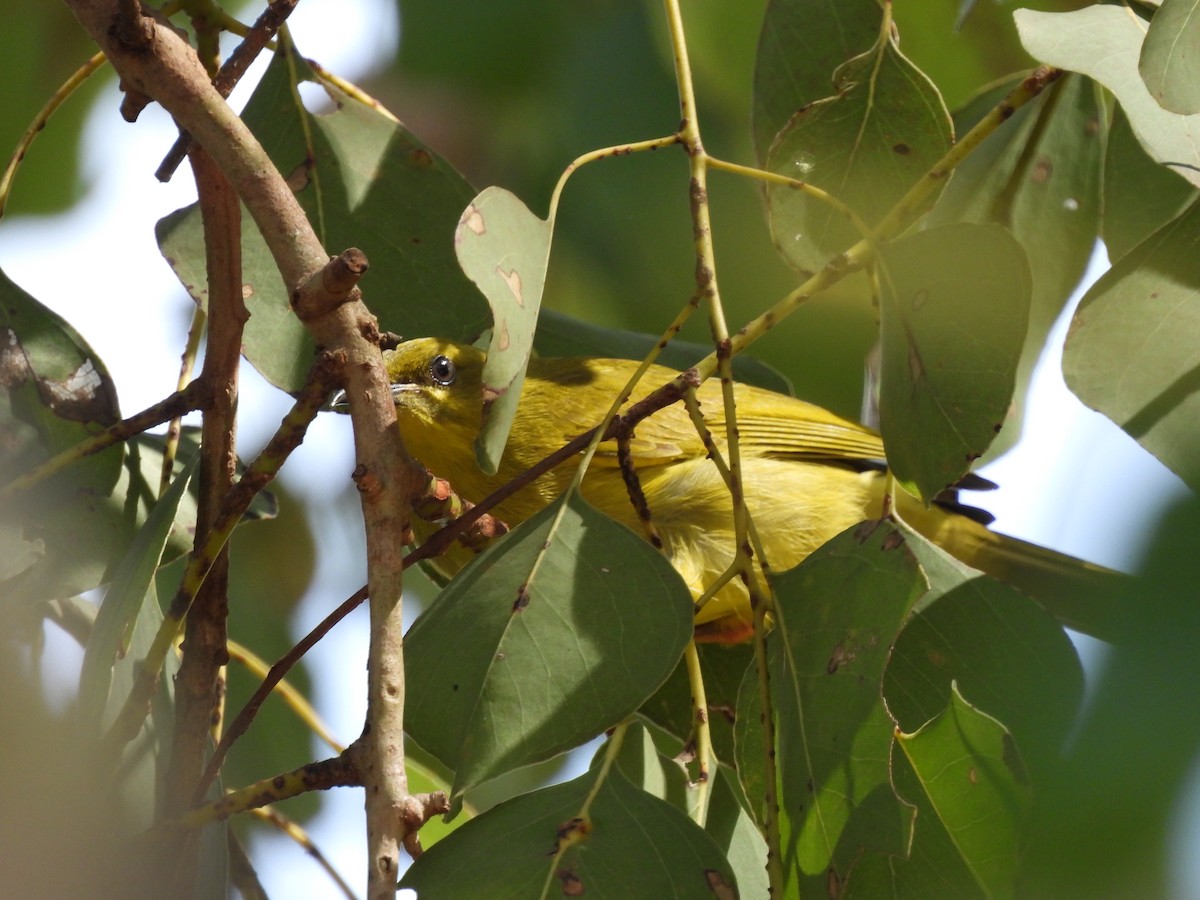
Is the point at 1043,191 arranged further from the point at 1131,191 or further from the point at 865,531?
the point at 865,531

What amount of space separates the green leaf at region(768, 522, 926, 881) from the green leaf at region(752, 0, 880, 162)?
46.0 inches

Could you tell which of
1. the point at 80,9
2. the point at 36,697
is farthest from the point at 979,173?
the point at 36,697

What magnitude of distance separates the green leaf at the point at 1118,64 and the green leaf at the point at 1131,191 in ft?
1.33

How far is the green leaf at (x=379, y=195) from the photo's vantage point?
Result: 2.66 meters

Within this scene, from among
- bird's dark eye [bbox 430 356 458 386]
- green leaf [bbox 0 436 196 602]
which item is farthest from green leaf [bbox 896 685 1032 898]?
bird's dark eye [bbox 430 356 458 386]

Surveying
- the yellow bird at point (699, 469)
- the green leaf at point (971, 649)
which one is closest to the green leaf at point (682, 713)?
the yellow bird at point (699, 469)

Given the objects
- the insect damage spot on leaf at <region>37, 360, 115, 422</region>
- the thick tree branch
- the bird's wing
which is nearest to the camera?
the thick tree branch

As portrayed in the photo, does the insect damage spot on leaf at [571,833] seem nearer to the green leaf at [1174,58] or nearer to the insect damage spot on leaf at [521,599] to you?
the insect damage spot on leaf at [521,599]

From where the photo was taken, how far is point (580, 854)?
176 cm

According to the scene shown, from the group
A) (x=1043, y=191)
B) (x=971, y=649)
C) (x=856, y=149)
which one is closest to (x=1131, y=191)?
(x=1043, y=191)

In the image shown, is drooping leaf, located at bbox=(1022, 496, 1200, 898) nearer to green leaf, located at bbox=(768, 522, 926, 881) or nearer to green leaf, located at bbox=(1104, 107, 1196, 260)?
green leaf, located at bbox=(768, 522, 926, 881)

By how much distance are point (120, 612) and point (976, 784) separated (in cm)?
124

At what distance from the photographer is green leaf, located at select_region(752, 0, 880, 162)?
9.01 ft

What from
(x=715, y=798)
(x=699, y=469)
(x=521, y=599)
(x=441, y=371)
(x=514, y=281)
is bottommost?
(x=715, y=798)
